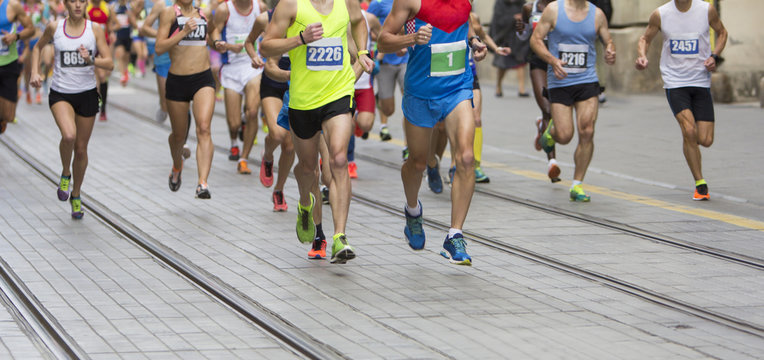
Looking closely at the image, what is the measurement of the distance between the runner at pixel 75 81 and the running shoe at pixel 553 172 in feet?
14.3

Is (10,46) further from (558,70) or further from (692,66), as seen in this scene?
(692,66)

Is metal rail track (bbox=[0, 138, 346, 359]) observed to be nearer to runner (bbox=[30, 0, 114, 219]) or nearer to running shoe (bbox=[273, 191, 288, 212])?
runner (bbox=[30, 0, 114, 219])

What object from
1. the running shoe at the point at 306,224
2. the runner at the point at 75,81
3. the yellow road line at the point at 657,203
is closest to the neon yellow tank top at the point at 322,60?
the running shoe at the point at 306,224

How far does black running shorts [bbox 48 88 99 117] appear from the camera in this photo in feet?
35.0

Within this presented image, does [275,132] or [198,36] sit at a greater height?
[198,36]

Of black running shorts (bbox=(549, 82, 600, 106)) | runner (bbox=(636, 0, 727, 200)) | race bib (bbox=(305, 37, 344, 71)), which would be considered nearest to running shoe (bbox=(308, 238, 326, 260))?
race bib (bbox=(305, 37, 344, 71))

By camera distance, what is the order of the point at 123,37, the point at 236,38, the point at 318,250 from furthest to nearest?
the point at 123,37, the point at 236,38, the point at 318,250

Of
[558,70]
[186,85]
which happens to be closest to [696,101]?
[558,70]

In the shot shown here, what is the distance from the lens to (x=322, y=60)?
27.2ft

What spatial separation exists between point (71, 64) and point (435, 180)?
3.49 metres

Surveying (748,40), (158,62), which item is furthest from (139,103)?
(748,40)

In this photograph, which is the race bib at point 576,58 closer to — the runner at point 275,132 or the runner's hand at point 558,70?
the runner's hand at point 558,70

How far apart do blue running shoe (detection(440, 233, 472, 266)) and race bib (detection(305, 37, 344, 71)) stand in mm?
1349

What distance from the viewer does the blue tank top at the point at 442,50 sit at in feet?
27.1
